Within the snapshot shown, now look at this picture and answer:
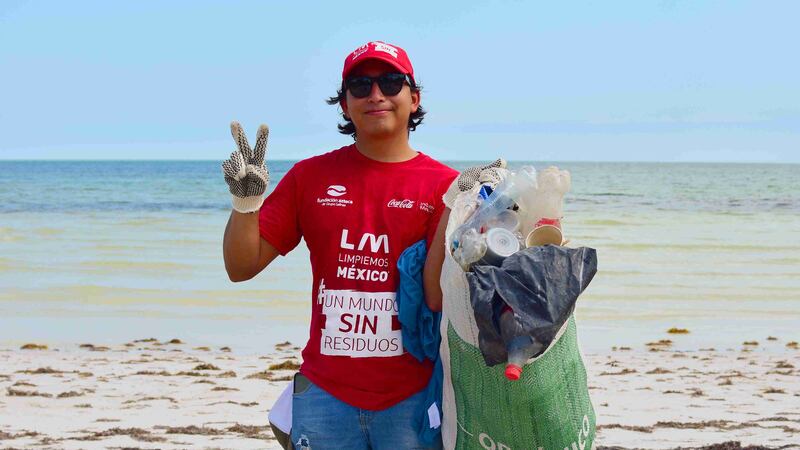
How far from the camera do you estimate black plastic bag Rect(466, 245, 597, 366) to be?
2.33 m

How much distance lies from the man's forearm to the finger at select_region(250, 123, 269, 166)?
16 centimetres

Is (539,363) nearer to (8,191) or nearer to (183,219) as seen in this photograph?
(183,219)

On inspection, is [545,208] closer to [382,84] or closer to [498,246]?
[498,246]

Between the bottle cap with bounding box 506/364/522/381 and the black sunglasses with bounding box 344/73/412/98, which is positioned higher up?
the black sunglasses with bounding box 344/73/412/98

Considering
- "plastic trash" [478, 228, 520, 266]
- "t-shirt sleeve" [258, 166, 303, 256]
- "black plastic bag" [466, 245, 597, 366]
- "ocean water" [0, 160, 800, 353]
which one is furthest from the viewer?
"ocean water" [0, 160, 800, 353]

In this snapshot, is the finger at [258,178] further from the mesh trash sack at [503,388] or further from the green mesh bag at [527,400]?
the green mesh bag at [527,400]

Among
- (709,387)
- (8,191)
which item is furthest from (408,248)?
(8,191)

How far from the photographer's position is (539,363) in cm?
247

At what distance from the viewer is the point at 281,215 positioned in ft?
9.78

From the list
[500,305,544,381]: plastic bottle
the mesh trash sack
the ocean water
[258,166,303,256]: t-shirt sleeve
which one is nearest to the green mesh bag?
the mesh trash sack

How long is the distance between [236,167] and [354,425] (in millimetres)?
811

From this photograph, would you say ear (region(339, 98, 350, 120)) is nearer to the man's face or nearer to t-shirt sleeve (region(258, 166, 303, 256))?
the man's face

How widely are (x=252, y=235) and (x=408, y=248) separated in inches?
18.4

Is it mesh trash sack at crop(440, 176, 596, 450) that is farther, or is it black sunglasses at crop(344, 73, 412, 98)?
black sunglasses at crop(344, 73, 412, 98)
